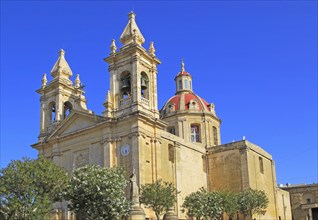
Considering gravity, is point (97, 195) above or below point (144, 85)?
below

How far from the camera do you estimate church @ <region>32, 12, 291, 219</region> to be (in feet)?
115

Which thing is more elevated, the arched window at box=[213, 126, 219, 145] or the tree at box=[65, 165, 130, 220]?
the arched window at box=[213, 126, 219, 145]

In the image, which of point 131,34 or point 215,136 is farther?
point 215,136

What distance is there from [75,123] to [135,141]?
727 cm

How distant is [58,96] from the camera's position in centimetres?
4219

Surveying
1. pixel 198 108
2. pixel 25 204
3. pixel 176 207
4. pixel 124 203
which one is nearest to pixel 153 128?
pixel 176 207

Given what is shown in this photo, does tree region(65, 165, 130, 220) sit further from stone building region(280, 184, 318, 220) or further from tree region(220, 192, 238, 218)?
stone building region(280, 184, 318, 220)

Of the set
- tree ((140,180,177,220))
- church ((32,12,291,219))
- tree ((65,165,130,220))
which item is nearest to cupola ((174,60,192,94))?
church ((32,12,291,219))

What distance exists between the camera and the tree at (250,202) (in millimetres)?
38072

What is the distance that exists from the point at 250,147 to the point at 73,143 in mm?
15698

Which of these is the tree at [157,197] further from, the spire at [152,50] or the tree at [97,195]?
the spire at [152,50]

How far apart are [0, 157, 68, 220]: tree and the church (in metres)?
7.48

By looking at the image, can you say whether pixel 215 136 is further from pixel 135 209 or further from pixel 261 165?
pixel 135 209

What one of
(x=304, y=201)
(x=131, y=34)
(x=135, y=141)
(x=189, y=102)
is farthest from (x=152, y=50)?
(x=304, y=201)
